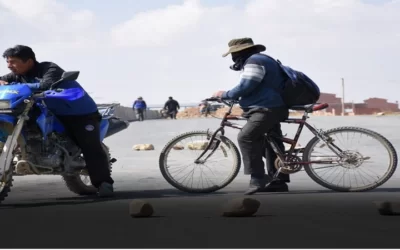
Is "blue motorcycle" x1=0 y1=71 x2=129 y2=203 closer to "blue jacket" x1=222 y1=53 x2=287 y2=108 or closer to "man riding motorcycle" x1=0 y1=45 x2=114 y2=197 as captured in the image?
"man riding motorcycle" x1=0 y1=45 x2=114 y2=197

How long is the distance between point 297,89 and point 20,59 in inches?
113

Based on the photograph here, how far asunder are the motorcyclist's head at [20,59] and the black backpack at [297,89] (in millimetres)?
2581

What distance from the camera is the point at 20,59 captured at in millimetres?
7695

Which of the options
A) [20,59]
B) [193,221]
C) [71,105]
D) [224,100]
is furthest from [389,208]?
[20,59]

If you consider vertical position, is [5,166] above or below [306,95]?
below

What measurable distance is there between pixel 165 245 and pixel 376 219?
1.97 metres

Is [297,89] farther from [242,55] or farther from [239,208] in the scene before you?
[239,208]

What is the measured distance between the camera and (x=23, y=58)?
7.70 m

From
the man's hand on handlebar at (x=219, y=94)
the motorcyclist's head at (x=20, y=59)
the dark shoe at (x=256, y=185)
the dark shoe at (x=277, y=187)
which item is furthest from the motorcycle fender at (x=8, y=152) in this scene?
the dark shoe at (x=277, y=187)

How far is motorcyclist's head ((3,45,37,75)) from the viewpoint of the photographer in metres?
7.68

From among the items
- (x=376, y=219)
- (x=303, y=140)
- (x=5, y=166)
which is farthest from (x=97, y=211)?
(x=303, y=140)

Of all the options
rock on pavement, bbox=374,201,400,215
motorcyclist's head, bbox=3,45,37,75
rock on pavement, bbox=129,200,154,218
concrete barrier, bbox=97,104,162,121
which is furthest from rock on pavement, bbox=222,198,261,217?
Result: concrete barrier, bbox=97,104,162,121

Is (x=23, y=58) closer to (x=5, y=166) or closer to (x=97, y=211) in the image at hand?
(x=5, y=166)

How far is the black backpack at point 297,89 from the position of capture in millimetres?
8225
